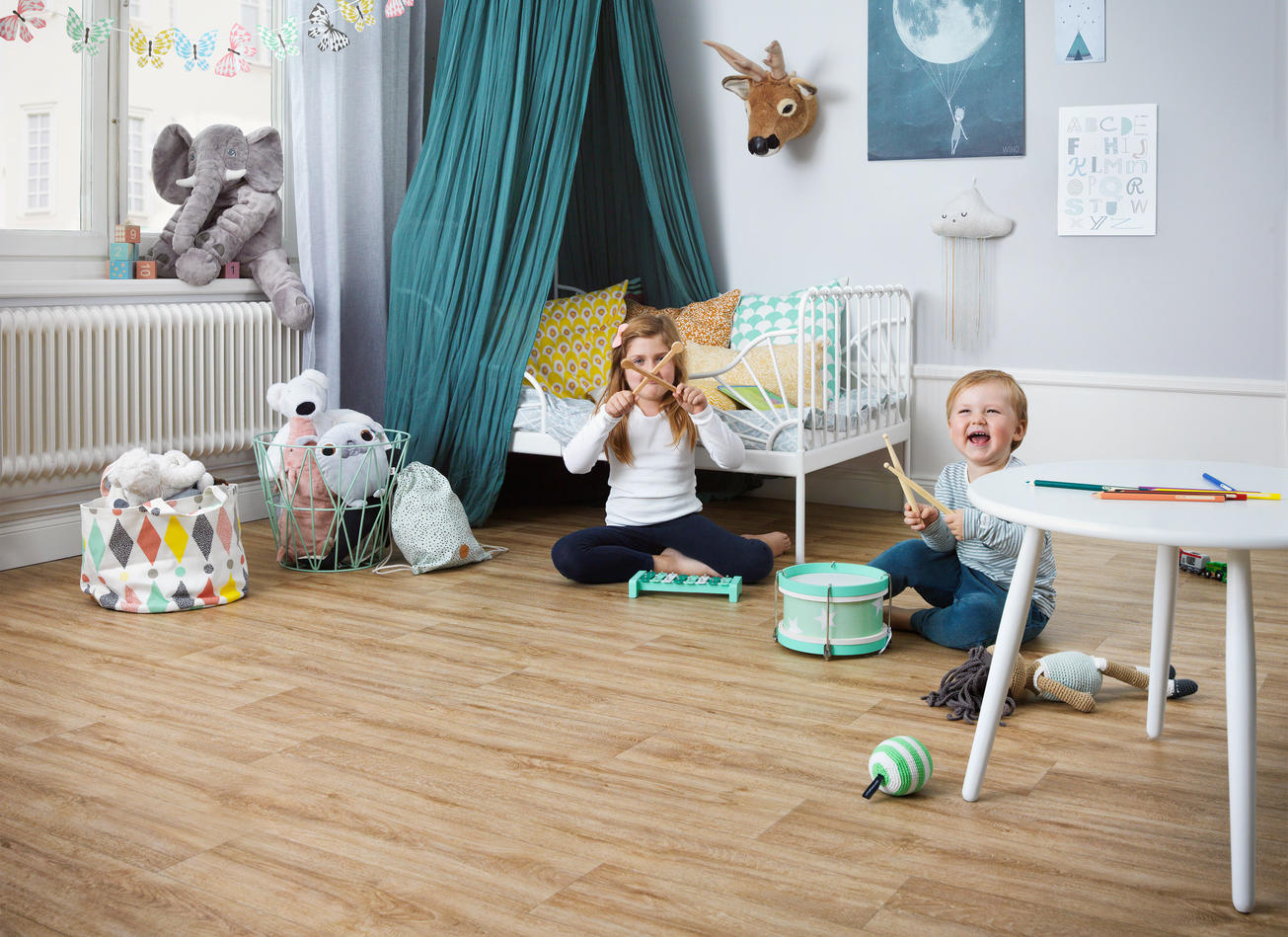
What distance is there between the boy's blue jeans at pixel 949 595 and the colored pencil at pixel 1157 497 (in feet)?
2.88

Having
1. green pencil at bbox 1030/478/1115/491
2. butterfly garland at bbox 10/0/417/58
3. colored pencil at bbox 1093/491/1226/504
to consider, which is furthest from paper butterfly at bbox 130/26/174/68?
colored pencil at bbox 1093/491/1226/504

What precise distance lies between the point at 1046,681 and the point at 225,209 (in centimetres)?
272

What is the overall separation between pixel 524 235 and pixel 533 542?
91 centimetres

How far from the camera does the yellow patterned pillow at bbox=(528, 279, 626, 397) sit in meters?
3.92

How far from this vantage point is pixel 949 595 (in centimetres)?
260

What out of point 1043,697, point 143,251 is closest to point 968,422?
point 1043,697

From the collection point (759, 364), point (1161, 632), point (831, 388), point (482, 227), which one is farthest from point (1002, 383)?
point (482, 227)

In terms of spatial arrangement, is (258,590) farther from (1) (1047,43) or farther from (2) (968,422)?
(1) (1047,43)

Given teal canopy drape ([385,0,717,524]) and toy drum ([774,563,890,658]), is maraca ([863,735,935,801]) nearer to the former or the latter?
toy drum ([774,563,890,658])

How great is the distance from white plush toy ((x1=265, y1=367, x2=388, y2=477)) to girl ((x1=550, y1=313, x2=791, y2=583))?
670 millimetres

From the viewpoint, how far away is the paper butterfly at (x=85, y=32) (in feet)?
10.4

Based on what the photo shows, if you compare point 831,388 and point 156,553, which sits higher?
point 831,388

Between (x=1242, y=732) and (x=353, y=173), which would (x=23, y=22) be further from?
(x=1242, y=732)

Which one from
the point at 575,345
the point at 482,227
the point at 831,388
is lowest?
the point at 831,388
